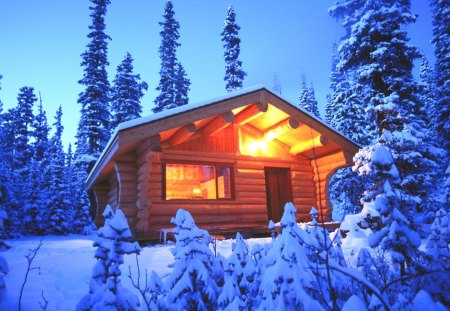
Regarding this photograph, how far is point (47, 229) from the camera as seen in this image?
75.5 ft

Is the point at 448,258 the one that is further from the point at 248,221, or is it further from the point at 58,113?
the point at 58,113

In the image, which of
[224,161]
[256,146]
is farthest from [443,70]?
[224,161]

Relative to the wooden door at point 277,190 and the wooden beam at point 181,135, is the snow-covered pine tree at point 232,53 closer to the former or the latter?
the wooden door at point 277,190

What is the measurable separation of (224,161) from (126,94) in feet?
56.8

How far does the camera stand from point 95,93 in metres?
22.2

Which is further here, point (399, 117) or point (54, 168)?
point (54, 168)

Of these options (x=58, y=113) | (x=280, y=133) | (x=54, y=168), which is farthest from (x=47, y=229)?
(x=58, y=113)

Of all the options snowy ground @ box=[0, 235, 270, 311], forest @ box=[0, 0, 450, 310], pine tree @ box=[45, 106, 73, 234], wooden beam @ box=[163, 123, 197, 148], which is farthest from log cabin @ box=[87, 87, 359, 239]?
pine tree @ box=[45, 106, 73, 234]

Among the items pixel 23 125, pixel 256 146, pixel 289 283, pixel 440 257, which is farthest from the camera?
pixel 23 125

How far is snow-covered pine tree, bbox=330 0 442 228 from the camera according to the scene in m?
12.5

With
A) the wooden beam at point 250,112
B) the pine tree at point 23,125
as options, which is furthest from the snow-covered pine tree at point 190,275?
the pine tree at point 23,125

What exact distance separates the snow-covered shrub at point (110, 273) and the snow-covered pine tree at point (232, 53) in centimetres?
2326

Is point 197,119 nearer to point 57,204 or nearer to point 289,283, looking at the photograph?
point 289,283

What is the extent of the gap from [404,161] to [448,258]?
10.4m
